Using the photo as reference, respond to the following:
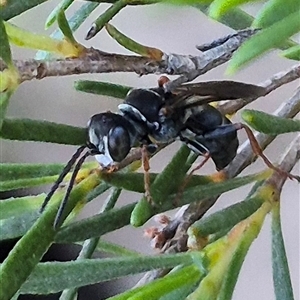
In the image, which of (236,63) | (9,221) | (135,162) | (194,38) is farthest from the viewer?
(194,38)

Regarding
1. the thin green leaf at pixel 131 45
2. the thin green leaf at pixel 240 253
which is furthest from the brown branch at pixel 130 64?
the thin green leaf at pixel 240 253

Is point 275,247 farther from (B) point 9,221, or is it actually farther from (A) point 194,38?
(A) point 194,38

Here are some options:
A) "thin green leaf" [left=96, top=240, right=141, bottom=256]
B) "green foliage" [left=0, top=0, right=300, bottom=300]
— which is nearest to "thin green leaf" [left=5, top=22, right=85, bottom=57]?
"green foliage" [left=0, top=0, right=300, bottom=300]

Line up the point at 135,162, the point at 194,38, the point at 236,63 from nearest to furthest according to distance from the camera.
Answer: the point at 236,63, the point at 135,162, the point at 194,38

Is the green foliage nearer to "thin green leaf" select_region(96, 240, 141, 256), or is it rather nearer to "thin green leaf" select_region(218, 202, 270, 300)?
"thin green leaf" select_region(218, 202, 270, 300)

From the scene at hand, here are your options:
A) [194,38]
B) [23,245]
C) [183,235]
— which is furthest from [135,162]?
[194,38]

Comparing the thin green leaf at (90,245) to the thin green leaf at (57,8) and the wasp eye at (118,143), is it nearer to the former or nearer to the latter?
the wasp eye at (118,143)

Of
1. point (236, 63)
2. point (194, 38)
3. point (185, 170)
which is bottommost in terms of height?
point (194, 38)

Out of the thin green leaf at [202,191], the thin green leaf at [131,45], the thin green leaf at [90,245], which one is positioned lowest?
the thin green leaf at [90,245]
